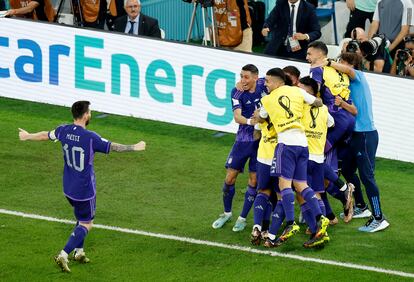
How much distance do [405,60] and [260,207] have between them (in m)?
5.98

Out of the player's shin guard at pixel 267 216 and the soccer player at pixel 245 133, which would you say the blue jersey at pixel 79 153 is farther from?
the player's shin guard at pixel 267 216

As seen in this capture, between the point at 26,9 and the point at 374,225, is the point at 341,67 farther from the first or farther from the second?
the point at 26,9

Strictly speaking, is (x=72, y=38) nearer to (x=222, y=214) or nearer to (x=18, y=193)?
(x=18, y=193)

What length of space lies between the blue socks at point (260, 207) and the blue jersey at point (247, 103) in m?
0.78

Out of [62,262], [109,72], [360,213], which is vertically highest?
[62,262]

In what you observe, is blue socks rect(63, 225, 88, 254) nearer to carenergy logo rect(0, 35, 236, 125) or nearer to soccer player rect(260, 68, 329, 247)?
soccer player rect(260, 68, 329, 247)

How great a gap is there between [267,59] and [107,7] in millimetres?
4578

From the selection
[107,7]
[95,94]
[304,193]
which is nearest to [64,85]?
[95,94]

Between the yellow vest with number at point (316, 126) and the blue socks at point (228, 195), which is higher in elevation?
the yellow vest with number at point (316, 126)

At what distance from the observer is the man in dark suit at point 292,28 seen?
62.1 feet

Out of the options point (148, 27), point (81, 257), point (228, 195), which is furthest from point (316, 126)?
point (148, 27)

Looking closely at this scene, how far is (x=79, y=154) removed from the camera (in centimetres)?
1262

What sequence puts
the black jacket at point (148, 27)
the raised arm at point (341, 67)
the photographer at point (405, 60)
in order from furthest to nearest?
1. the black jacket at point (148, 27)
2. the photographer at point (405, 60)
3. the raised arm at point (341, 67)

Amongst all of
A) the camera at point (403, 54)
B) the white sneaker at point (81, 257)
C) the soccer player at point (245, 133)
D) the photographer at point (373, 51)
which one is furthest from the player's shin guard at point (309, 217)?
the camera at point (403, 54)
